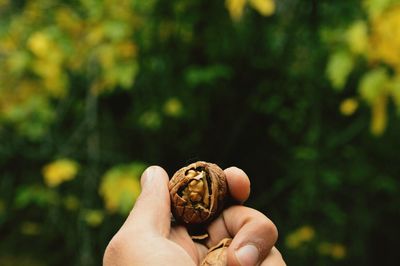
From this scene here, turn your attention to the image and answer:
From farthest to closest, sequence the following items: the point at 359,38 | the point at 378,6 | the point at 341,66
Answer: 1. the point at 341,66
2. the point at 359,38
3. the point at 378,6

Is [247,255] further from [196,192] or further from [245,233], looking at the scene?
[196,192]

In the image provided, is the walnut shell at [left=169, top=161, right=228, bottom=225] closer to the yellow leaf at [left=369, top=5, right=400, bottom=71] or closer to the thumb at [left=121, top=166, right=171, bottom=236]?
the thumb at [left=121, top=166, right=171, bottom=236]

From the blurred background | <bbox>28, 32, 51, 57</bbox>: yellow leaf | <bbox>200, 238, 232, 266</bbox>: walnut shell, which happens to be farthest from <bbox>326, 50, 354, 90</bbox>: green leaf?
<bbox>28, 32, 51, 57</bbox>: yellow leaf

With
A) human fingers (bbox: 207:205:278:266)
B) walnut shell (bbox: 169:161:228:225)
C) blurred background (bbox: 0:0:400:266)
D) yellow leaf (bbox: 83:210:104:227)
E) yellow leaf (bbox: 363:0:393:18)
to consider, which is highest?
yellow leaf (bbox: 363:0:393:18)

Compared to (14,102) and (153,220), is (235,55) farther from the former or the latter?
(153,220)

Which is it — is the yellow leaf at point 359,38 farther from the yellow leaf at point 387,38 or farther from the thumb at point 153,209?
the thumb at point 153,209

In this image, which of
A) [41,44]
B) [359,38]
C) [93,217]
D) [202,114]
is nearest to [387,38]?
[359,38]
